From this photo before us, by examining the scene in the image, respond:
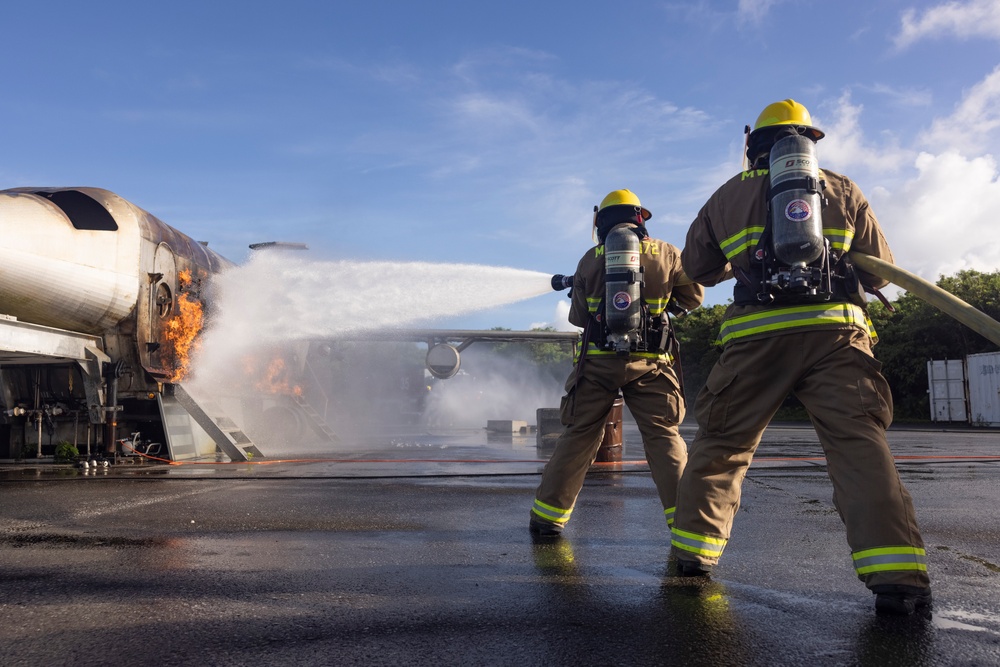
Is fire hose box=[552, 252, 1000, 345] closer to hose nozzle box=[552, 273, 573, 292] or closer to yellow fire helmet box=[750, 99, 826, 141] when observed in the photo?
yellow fire helmet box=[750, 99, 826, 141]

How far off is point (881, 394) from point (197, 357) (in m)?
10.5

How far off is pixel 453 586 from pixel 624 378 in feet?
5.72

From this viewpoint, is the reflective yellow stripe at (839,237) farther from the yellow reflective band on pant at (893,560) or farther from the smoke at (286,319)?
the smoke at (286,319)

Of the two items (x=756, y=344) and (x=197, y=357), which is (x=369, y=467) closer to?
(x=197, y=357)

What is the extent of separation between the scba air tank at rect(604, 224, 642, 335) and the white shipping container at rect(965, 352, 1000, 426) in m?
21.7

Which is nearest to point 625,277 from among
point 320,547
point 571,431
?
point 571,431

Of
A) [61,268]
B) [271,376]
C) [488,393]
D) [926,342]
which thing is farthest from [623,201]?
[488,393]

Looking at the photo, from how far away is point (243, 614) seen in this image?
256 cm

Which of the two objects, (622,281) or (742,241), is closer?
(742,241)

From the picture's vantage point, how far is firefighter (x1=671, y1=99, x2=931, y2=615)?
2.69 metres

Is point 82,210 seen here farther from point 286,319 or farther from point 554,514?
point 554,514

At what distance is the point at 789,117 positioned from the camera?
10.6ft

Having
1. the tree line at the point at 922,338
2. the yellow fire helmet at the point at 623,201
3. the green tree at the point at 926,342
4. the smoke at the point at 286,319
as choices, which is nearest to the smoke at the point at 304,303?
the smoke at the point at 286,319

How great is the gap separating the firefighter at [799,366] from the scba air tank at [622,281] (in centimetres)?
88
